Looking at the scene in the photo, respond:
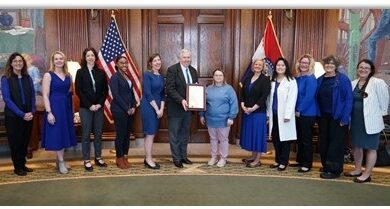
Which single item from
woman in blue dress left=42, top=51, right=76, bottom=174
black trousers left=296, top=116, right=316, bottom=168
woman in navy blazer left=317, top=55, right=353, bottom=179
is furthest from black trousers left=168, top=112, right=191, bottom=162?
woman in navy blazer left=317, top=55, right=353, bottom=179

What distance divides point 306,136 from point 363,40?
207cm

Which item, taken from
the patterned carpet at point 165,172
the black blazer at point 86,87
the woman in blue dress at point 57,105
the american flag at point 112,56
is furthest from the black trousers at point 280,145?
the woman in blue dress at point 57,105

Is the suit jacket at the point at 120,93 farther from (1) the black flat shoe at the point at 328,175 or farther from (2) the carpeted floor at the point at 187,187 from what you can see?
(1) the black flat shoe at the point at 328,175

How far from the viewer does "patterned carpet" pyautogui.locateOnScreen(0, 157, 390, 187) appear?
3.75 m

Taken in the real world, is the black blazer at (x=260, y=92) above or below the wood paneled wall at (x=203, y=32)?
below

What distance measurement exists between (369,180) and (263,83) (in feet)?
4.62

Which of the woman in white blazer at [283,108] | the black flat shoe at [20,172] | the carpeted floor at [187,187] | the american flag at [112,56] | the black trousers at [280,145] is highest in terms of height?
the american flag at [112,56]

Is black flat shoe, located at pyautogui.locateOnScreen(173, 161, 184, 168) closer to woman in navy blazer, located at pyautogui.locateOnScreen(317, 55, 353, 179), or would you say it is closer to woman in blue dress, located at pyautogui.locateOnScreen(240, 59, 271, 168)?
woman in blue dress, located at pyautogui.locateOnScreen(240, 59, 271, 168)

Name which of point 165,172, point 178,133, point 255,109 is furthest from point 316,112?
point 165,172

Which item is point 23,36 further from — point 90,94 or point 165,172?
point 165,172

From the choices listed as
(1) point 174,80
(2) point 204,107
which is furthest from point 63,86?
(2) point 204,107

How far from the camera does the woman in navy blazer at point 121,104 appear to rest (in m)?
3.90

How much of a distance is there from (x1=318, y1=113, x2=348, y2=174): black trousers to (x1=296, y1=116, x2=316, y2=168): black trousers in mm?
119

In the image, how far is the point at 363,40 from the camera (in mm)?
5215
